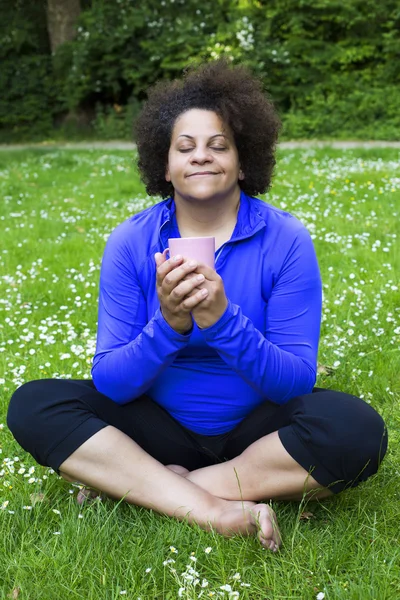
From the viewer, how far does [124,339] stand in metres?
2.72

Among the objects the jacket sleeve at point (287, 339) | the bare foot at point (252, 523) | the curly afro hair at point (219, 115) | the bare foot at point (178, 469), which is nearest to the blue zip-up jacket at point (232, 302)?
the jacket sleeve at point (287, 339)

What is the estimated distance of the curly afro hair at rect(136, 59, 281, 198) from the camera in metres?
2.81

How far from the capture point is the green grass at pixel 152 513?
2.21m

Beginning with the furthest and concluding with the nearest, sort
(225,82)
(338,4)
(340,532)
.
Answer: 1. (338,4)
2. (225,82)
3. (340,532)

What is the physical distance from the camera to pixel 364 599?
2064 millimetres

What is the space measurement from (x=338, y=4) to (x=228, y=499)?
16.2 meters

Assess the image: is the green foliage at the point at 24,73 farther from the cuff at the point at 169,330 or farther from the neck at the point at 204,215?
the cuff at the point at 169,330

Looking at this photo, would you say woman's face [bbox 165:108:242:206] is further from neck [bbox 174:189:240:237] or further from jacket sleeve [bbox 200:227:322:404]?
jacket sleeve [bbox 200:227:322:404]

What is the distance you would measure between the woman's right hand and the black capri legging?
54 cm

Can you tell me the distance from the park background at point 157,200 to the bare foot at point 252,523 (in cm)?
4

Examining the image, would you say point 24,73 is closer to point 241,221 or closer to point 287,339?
point 241,221

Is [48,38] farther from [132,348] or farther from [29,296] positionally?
[132,348]

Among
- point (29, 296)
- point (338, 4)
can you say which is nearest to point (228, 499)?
point (29, 296)

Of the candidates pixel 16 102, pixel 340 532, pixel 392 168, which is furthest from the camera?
pixel 16 102
